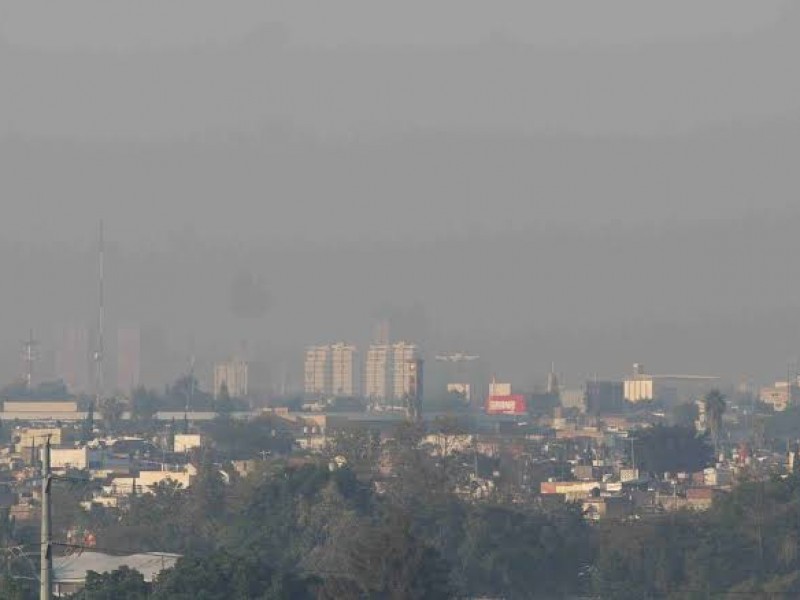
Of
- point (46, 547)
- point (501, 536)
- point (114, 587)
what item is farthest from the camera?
point (501, 536)

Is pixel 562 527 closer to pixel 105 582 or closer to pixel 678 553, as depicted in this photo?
pixel 678 553

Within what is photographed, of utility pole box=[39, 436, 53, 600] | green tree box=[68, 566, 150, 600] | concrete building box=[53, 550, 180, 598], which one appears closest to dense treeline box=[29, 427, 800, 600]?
concrete building box=[53, 550, 180, 598]

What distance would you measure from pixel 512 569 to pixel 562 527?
22.2ft

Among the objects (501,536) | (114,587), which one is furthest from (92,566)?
(501,536)

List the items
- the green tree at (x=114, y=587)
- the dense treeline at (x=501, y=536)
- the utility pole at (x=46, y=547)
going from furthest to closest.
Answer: the dense treeline at (x=501, y=536)
the green tree at (x=114, y=587)
the utility pole at (x=46, y=547)

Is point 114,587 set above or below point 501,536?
below

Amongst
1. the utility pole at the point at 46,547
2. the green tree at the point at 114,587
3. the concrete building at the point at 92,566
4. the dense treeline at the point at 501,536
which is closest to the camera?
the utility pole at the point at 46,547

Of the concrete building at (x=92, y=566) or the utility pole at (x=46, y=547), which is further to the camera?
the concrete building at (x=92, y=566)

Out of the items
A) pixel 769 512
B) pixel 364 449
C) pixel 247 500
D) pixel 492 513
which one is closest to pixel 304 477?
pixel 247 500

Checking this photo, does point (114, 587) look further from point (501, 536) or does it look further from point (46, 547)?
point (501, 536)

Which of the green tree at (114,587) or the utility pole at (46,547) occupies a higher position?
the utility pole at (46,547)

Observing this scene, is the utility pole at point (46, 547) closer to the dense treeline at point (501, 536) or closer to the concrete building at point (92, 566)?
the concrete building at point (92, 566)

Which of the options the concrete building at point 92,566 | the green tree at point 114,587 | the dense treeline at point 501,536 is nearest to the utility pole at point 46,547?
the green tree at point 114,587

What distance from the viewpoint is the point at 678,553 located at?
9688cm
